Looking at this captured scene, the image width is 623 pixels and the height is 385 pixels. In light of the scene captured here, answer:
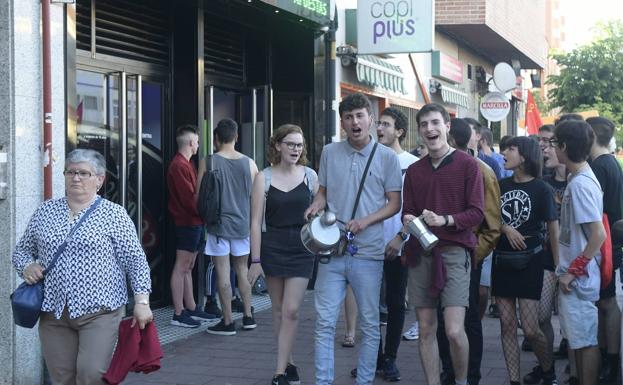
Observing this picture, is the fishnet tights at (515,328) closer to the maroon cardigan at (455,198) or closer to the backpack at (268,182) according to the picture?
the maroon cardigan at (455,198)

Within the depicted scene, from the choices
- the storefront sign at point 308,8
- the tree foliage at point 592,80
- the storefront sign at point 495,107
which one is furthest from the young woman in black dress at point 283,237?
the tree foliage at point 592,80

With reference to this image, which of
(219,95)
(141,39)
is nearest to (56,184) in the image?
(141,39)

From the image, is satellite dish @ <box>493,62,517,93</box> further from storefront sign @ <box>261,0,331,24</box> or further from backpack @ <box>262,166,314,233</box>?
backpack @ <box>262,166,314,233</box>

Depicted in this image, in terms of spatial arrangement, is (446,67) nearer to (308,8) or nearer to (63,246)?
(308,8)

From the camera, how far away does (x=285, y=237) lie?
6.83m

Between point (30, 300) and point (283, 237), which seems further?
point (283, 237)

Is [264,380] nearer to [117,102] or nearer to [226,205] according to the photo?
[226,205]

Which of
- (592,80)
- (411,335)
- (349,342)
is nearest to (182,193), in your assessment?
(349,342)

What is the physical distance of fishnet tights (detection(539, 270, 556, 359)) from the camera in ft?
22.3

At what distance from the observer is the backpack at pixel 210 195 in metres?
8.91

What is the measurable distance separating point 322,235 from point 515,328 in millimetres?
1600

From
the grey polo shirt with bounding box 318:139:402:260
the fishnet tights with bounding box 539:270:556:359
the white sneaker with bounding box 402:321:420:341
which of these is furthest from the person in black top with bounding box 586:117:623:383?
the white sneaker with bounding box 402:321:420:341

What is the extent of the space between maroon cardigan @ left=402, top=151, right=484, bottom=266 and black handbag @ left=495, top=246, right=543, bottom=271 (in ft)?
1.80

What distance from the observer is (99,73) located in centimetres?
914
